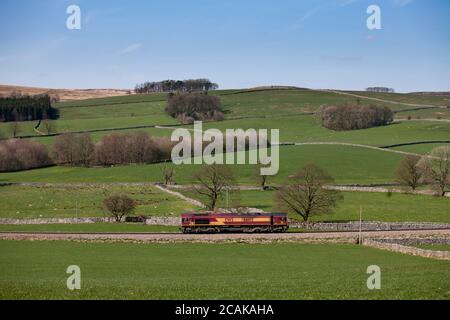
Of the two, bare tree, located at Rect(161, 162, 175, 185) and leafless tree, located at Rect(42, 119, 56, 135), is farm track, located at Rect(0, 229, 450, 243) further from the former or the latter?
leafless tree, located at Rect(42, 119, 56, 135)

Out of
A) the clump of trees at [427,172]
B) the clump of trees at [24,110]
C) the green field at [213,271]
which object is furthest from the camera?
Result: the clump of trees at [24,110]

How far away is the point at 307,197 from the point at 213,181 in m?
13.7

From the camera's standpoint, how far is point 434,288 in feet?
81.7

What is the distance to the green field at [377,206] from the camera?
6605cm

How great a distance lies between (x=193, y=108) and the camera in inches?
6772

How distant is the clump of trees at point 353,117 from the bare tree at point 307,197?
9119 cm

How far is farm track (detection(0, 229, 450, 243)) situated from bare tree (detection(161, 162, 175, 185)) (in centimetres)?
4480

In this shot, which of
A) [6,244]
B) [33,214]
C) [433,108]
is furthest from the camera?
[433,108]

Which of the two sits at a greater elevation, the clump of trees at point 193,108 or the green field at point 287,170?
the clump of trees at point 193,108

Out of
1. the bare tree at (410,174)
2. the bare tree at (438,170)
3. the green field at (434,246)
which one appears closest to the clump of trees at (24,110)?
the bare tree at (410,174)

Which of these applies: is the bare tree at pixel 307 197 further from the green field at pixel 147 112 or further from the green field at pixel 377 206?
the green field at pixel 147 112

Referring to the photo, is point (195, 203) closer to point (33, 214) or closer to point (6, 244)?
point (33, 214)
